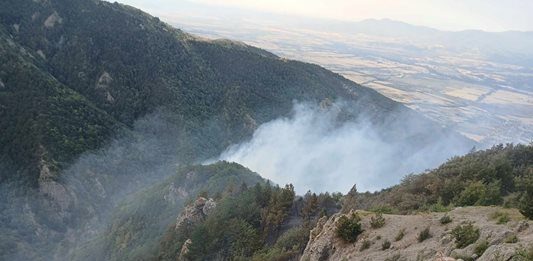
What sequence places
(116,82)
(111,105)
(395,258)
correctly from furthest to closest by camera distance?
(116,82) → (111,105) → (395,258)

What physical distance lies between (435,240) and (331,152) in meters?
92.4

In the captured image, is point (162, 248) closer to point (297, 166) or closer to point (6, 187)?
point (6, 187)

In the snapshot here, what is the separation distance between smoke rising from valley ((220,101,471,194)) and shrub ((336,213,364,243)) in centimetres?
6754

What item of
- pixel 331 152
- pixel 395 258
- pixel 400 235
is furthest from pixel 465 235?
pixel 331 152

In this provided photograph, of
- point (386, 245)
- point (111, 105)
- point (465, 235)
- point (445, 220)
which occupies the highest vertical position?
point (465, 235)

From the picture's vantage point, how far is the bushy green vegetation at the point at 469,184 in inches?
1096

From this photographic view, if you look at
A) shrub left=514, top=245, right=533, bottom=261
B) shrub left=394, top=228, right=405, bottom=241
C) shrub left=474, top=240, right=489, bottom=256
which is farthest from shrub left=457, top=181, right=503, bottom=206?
shrub left=514, top=245, right=533, bottom=261

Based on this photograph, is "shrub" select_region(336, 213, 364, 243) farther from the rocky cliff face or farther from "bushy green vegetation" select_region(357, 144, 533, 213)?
"bushy green vegetation" select_region(357, 144, 533, 213)

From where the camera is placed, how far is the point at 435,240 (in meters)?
20.1

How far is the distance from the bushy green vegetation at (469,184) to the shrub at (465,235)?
7296 mm

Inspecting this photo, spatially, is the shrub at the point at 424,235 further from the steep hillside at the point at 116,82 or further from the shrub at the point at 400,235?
the steep hillside at the point at 116,82

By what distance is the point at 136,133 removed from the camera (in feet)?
318

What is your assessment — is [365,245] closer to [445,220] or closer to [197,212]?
[445,220]

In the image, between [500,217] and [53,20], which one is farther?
[53,20]
